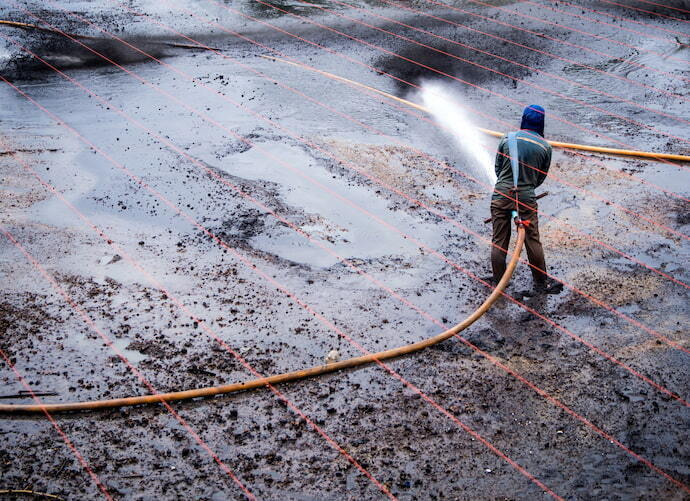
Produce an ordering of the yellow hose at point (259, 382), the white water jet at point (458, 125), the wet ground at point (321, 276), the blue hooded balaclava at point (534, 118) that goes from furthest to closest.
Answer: the white water jet at point (458, 125), the blue hooded balaclava at point (534, 118), the yellow hose at point (259, 382), the wet ground at point (321, 276)

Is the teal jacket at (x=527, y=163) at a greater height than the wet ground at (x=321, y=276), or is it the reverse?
the teal jacket at (x=527, y=163)

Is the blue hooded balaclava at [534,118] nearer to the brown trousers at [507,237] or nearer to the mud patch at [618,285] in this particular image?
the brown trousers at [507,237]

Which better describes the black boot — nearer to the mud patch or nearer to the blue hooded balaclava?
the mud patch

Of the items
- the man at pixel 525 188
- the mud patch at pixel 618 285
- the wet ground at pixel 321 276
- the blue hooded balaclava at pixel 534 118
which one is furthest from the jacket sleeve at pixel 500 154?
the mud patch at pixel 618 285

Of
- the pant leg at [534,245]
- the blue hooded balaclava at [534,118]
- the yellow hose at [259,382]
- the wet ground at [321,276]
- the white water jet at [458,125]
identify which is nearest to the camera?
the wet ground at [321,276]

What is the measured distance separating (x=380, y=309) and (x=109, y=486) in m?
2.76

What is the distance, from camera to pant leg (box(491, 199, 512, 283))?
19.6ft

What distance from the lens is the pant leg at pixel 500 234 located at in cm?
598

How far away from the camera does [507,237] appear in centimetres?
609

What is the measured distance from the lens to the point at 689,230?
22.6 feet

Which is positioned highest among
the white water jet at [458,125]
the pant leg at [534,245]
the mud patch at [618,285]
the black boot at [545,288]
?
the white water jet at [458,125]

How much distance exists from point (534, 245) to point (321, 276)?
217cm

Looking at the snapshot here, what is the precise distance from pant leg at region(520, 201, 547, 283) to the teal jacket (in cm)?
14

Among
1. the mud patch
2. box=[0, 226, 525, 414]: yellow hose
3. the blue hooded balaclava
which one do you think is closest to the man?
the blue hooded balaclava
